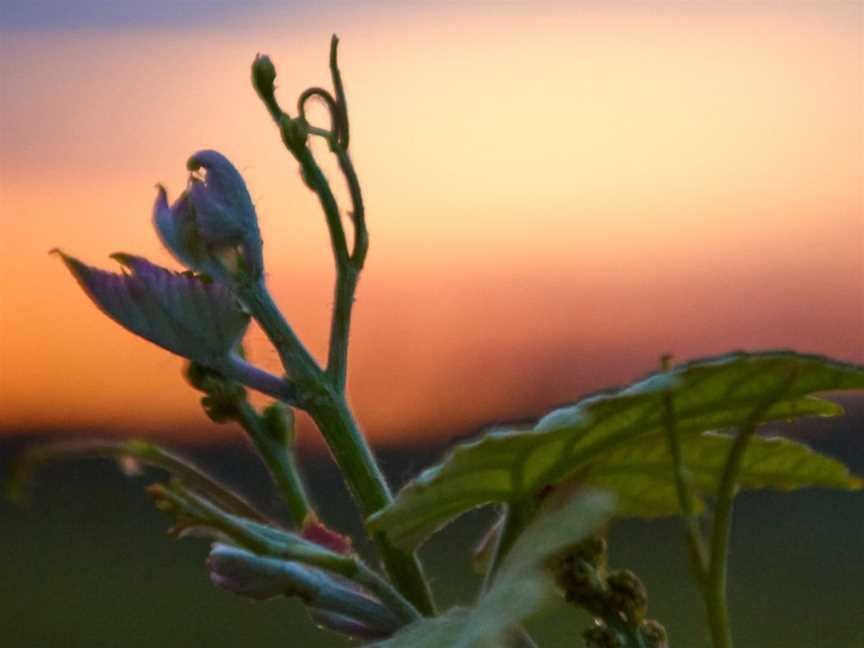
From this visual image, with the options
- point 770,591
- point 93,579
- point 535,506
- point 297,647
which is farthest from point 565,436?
point 93,579

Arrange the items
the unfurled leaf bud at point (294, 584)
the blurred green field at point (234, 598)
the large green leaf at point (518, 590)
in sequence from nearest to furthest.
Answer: the large green leaf at point (518, 590), the unfurled leaf bud at point (294, 584), the blurred green field at point (234, 598)

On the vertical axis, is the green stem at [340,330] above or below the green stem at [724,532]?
above

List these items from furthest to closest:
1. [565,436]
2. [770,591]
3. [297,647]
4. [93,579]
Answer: [93,579], [770,591], [297,647], [565,436]

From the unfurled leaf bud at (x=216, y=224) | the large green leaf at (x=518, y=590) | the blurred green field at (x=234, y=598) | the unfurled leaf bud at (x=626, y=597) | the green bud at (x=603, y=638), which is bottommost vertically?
the blurred green field at (x=234, y=598)

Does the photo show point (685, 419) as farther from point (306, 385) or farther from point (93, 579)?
point (93, 579)

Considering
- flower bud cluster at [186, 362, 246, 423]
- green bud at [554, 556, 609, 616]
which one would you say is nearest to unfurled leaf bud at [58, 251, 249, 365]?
flower bud cluster at [186, 362, 246, 423]

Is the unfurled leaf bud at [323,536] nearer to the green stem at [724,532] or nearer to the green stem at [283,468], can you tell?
the green stem at [283,468]

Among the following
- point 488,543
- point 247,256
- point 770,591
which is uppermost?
point 247,256

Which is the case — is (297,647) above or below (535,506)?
below

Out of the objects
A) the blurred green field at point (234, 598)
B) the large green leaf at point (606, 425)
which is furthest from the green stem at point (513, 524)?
the blurred green field at point (234, 598)
